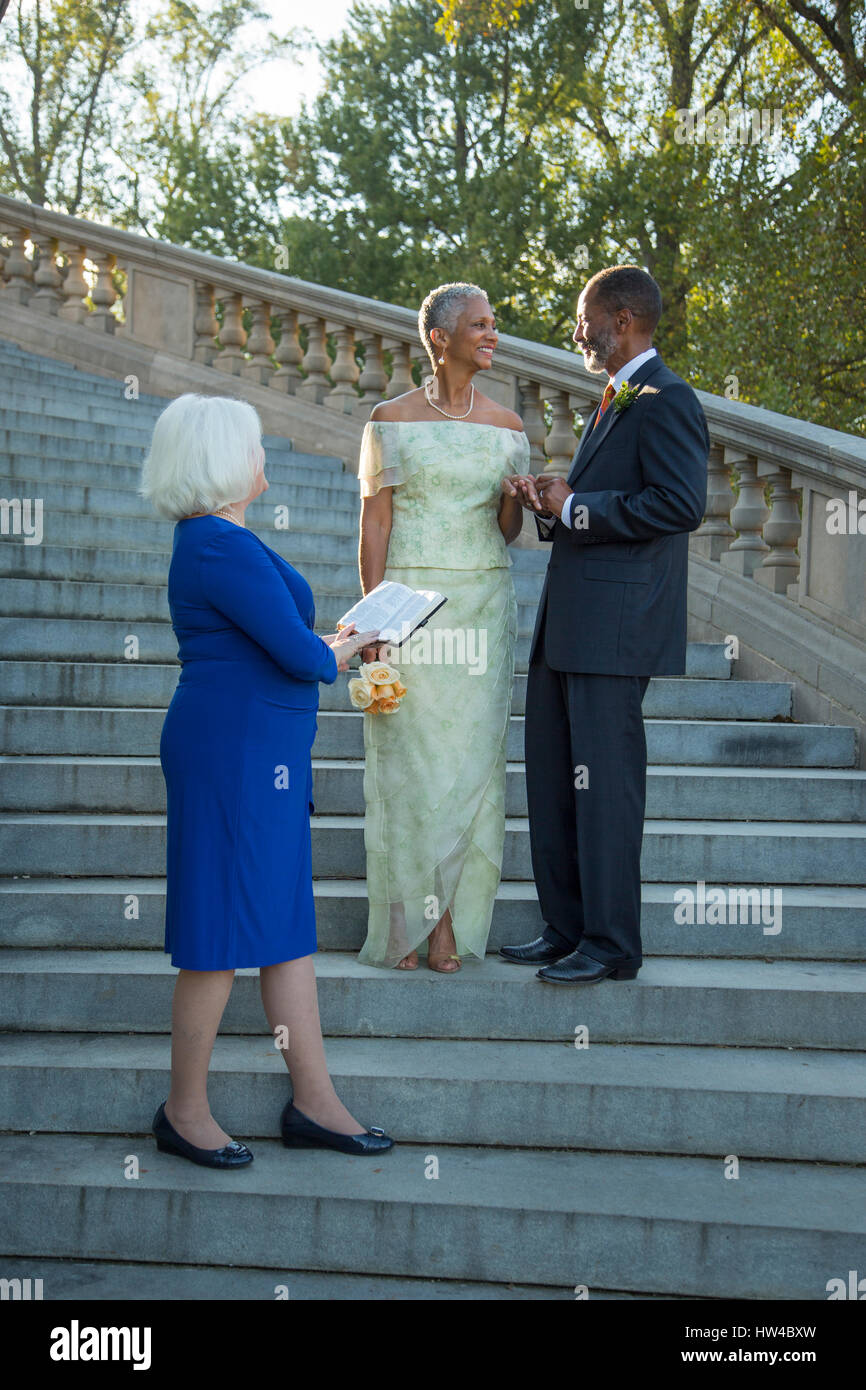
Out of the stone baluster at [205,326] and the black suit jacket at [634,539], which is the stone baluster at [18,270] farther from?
the black suit jacket at [634,539]

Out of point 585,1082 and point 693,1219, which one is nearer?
point 693,1219

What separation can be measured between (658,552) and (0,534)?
12.7ft

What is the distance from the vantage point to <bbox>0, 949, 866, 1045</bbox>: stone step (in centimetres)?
396

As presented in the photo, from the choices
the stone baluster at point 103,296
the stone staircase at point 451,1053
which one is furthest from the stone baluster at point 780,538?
the stone baluster at point 103,296

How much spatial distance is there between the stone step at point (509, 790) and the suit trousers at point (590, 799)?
106 centimetres

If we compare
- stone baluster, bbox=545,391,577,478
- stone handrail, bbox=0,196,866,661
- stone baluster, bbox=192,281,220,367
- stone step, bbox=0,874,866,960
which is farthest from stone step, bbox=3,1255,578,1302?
stone baluster, bbox=192,281,220,367

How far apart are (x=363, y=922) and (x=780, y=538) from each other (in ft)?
10.7

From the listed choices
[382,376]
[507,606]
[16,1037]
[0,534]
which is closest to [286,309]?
[382,376]

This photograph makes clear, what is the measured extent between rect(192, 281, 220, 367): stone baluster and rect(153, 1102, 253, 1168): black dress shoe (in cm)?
815

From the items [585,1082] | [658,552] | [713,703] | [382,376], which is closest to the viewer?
[585,1082]

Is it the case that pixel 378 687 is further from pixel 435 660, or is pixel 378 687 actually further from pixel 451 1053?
pixel 451 1053

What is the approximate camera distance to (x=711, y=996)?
13.0ft

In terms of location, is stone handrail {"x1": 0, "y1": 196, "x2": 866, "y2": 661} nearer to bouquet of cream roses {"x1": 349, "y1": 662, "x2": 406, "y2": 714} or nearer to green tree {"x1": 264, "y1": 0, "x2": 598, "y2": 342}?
bouquet of cream roses {"x1": 349, "y1": 662, "x2": 406, "y2": 714}
